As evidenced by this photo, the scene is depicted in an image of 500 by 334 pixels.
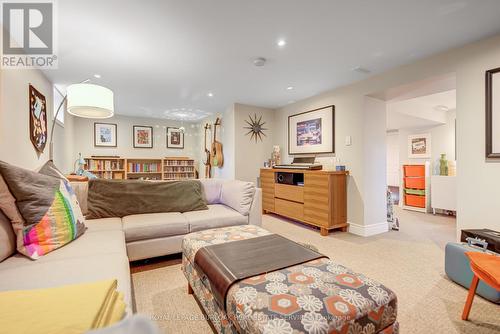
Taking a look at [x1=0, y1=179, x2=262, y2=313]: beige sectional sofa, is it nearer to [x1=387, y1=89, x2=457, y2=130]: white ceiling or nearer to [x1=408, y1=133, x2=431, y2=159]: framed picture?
[x1=387, y1=89, x2=457, y2=130]: white ceiling

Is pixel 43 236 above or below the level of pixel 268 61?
below

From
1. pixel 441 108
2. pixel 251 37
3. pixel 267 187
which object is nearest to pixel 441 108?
pixel 441 108

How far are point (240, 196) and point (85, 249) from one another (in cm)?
156

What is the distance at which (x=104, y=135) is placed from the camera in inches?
214

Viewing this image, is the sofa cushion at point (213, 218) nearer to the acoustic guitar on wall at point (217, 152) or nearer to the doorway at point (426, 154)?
the acoustic guitar on wall at point (217, 152)

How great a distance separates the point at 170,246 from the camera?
7.09 feet

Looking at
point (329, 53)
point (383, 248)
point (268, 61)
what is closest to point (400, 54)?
point (329, 53)

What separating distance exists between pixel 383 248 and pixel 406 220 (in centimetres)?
187

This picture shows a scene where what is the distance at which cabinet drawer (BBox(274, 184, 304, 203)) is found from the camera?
3568mm

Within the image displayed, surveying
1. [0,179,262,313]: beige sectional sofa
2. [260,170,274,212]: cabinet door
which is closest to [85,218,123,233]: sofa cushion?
[0,179,262,313]: beige sectional sofa

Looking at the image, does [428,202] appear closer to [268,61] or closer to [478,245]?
[478,245]

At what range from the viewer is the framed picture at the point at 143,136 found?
5793mm

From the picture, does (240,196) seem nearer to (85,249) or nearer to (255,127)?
(85,249)

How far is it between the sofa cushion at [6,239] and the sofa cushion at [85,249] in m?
0.04
